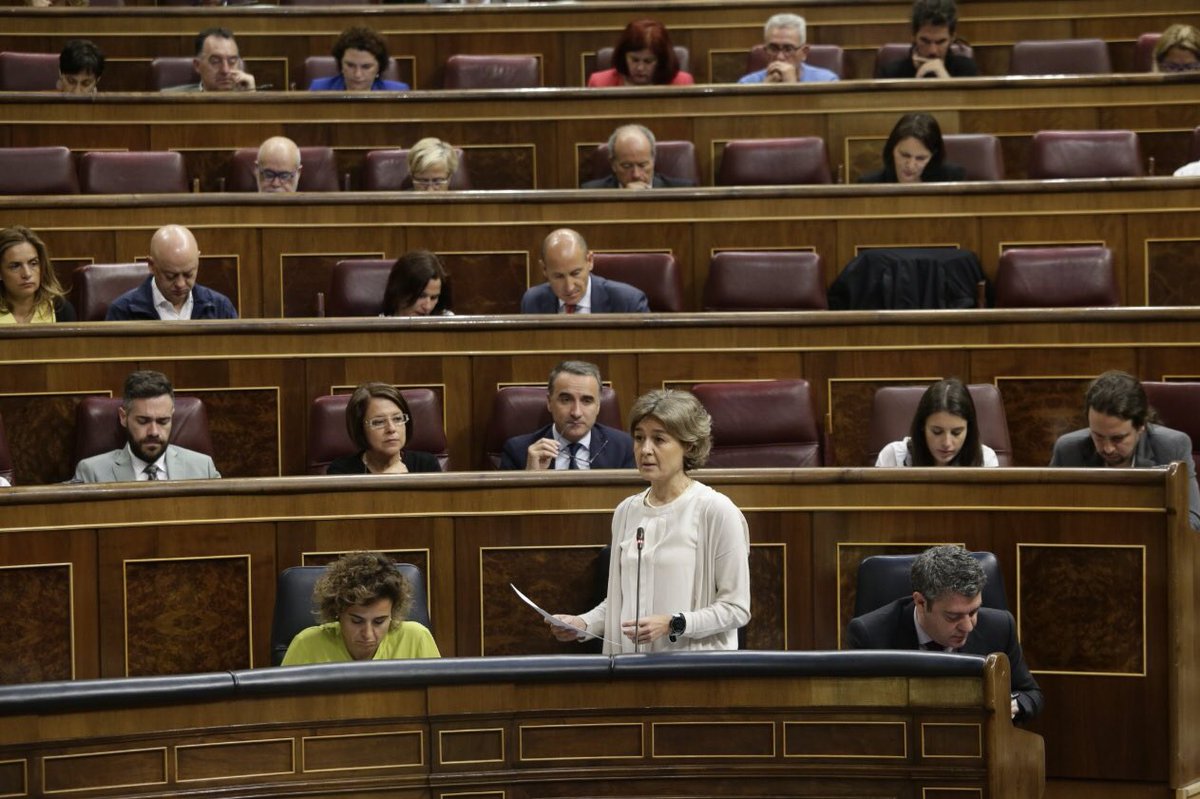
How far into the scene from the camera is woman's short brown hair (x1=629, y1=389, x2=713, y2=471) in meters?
2.29

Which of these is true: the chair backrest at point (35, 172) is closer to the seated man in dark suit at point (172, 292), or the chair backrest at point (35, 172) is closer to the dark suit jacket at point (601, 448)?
the seated man in dark suit at point (172, 292)

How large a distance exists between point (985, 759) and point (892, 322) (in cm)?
143

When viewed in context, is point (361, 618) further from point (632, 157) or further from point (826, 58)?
point (826, 58)

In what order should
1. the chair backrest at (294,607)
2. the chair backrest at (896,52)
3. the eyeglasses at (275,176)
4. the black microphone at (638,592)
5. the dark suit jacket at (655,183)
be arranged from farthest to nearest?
the chair backrest at (896,52)
the dark suit jacket at (655,183)
the eyeglasses at (275,176)
the chair backrest at (294,607)
the black microphone at (638,592)

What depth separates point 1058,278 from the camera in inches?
137

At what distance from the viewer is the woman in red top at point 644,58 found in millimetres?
4273

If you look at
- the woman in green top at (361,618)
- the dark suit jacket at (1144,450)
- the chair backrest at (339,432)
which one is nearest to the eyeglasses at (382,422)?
the chair backrest at (339,432)

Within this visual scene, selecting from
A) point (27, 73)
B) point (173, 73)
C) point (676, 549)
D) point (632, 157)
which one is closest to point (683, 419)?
point (676, 549)

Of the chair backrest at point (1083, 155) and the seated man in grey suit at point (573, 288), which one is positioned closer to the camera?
the seated man in grey suit at point (573, 288)

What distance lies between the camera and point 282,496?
2641 millimetres

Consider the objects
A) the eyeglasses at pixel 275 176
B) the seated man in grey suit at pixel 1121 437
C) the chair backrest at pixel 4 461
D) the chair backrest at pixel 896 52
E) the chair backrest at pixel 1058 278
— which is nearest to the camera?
the seated man in grey suit at pixel 1121 437

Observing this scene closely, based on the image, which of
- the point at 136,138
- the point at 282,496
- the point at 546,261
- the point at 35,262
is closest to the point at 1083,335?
the point at 546,261

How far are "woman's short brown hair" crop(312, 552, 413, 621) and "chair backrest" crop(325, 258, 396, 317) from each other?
48.6 inches

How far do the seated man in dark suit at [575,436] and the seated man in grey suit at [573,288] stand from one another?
0.45 metres
